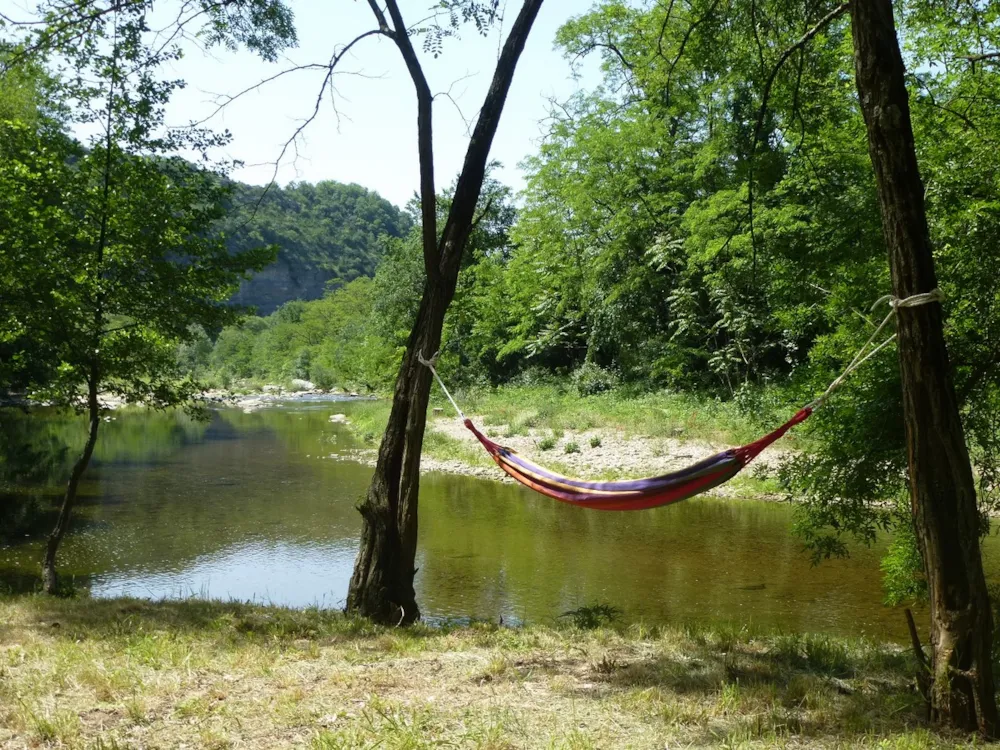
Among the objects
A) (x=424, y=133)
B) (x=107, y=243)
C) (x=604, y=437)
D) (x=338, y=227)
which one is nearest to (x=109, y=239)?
(x=107, y=243)

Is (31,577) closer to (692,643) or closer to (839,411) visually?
(692,643)

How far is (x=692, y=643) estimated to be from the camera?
4.00 metres

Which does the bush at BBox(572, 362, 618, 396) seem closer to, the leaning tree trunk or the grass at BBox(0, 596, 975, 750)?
the grass at BBox(0, 596, 975, 750)

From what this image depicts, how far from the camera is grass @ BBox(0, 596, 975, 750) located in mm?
2500

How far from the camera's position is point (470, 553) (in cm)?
939

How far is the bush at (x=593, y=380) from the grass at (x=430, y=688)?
15905 mm

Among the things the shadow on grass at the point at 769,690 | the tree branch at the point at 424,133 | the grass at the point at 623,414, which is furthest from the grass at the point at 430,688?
the grass at the point at 623,414

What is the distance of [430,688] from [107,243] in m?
4.58

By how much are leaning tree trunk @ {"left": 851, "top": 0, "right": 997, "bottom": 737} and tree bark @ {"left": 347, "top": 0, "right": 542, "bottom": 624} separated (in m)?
2.31

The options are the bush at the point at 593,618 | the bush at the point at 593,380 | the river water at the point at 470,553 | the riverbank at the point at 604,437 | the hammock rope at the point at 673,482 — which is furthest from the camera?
the bush at the point at 593,380

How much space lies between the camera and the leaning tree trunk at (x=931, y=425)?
2598mm

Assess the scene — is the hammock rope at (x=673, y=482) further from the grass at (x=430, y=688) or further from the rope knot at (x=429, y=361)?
the rope knot at (x=429, y=361)

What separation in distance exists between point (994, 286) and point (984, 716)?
2998mm

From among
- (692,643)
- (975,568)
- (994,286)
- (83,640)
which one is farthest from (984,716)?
(83,640)
